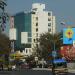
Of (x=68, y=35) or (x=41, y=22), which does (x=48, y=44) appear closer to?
(x=68, y=35)

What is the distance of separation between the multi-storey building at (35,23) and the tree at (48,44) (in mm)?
47235

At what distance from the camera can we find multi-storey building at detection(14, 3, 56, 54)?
178m

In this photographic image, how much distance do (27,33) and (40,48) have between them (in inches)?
2519

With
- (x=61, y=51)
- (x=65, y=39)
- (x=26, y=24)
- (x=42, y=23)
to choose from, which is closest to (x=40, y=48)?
(x=61, y=51)

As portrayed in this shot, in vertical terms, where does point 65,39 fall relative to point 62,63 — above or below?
above

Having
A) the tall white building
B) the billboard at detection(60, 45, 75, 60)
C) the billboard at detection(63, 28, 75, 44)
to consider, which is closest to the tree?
the billboard at detection(60, 45, 75, 60)

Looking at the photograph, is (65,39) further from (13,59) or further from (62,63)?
(62,63)

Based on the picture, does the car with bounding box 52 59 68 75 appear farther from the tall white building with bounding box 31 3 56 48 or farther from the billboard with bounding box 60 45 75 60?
the tall white building with bounding box 31 3 56 48

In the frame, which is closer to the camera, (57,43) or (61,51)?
(61,51)

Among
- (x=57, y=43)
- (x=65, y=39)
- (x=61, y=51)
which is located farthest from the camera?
(x=57, y=43)

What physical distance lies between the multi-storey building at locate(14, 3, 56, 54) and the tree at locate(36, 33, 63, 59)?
47235mm

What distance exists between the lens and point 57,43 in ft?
397

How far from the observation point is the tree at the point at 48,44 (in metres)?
116

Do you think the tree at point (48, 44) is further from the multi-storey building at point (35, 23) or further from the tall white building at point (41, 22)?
the tall white building at point (41, 22)
